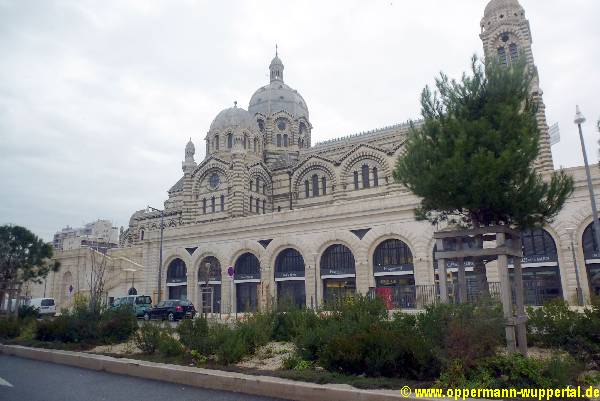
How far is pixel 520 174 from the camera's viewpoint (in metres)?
9.69

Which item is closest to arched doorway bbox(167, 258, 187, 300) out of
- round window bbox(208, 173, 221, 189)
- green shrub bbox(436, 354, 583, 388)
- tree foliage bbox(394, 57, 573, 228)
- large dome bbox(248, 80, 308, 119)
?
round window bbox(208, 173, 221, 189)

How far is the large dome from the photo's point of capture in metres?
58.4

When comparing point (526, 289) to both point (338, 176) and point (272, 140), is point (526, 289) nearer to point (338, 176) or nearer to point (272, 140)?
point (338, 176)

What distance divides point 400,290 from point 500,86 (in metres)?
20.4

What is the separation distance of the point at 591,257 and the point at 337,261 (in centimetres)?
1589

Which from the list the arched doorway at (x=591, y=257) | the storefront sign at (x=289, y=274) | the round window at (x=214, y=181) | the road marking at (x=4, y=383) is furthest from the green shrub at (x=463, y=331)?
the round window at (x=214, y=181)

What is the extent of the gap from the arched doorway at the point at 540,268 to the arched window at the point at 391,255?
6522 millimetres

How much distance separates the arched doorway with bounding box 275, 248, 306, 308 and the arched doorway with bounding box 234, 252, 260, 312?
6.67 ft

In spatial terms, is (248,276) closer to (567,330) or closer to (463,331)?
(567,330)

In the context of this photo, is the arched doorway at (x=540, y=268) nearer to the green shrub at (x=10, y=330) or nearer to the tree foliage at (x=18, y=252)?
the green shrub at (x=10, y=330)

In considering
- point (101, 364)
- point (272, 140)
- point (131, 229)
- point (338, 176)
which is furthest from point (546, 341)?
point (131, 229)

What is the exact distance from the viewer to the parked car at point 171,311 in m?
27.9

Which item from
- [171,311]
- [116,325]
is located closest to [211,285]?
[171,311]

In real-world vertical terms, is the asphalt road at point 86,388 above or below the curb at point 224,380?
below
